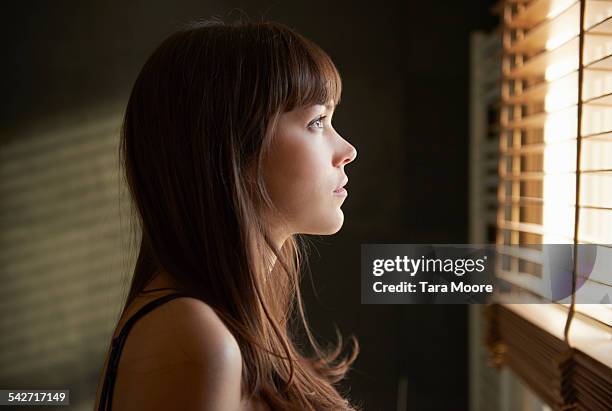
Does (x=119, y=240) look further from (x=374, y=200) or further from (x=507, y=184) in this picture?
(x=507, y=184)

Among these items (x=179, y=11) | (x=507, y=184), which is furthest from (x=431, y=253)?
(x=179, y=11)

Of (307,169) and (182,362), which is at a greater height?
(307,169)

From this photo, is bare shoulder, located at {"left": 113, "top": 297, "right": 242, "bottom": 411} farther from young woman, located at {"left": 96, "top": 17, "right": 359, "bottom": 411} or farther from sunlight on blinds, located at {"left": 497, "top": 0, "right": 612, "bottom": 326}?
sunlight on blinds, located at {"left": 497, "top": 0, "right": 612, "bottom": 326}

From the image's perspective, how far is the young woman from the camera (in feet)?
2.06

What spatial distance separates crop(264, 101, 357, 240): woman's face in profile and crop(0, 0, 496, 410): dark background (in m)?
0.61

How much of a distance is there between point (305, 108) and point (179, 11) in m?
0.74

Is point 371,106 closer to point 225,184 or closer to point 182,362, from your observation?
point 225,184

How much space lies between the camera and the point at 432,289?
4.39ft

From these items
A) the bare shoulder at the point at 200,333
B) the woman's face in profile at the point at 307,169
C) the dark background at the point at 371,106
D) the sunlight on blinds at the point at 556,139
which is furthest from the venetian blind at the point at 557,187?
the bare shoulder at the point at 200,333

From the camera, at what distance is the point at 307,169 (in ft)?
2.53

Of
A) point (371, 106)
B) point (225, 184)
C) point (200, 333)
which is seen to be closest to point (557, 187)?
point (371, 106)

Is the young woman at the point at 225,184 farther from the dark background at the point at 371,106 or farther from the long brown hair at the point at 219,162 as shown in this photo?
the dark background at the point at 371,106
